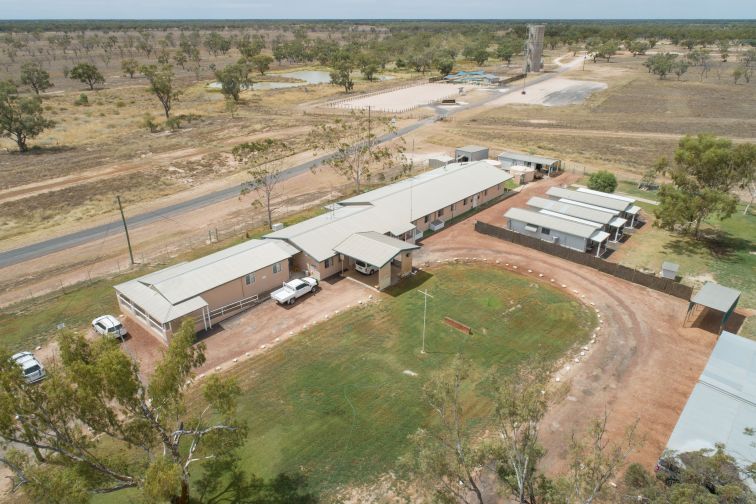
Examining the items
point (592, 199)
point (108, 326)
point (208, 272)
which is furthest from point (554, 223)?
point (108, 326)

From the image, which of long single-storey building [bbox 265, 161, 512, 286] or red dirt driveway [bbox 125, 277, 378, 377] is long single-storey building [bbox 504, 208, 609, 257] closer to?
long single-storey building [bbox 265, 161, 512, 286]

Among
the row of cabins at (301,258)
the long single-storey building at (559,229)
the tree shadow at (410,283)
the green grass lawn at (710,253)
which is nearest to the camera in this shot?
the row of cabins at (301,258)

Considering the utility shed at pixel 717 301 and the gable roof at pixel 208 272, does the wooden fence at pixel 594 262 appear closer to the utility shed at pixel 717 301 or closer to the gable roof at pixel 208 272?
the utility shed at pixel 717 301

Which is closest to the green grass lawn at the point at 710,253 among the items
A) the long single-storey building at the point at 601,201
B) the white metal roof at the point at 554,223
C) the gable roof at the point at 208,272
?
the long single-storey building at the point at 601,201

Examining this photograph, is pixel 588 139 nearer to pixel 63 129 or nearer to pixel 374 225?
pixel 374 225

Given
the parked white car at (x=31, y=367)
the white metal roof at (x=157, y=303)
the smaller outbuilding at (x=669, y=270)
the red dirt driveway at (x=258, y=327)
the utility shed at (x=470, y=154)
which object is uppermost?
the utility shed at (x=470, y=154)

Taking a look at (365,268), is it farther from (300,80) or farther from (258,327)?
(300,80)

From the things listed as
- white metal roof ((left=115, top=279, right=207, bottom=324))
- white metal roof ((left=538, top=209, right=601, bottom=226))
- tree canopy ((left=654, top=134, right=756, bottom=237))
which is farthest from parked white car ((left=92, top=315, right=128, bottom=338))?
tree canopy ((left=654, top=134, right=756, bottom=237))
